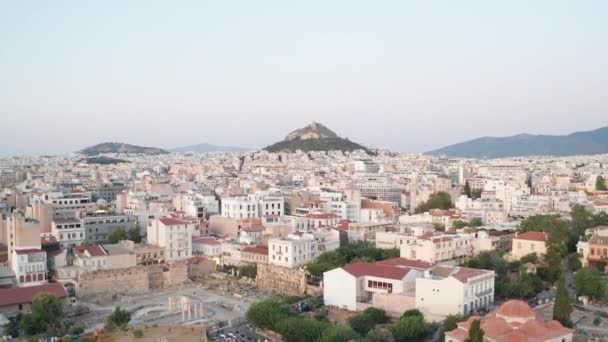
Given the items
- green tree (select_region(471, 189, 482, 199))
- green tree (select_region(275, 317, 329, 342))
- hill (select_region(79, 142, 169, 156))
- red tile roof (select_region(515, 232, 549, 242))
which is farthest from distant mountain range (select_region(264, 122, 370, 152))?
green tree (select_region(275, 317, 329, 342))

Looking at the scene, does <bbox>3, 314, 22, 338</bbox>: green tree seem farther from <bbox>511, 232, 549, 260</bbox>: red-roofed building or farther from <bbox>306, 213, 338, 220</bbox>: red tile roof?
<bbox>511, 232, 549, 260</bbox>: red-roofed building

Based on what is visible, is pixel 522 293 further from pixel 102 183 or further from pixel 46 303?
pixel 102 183

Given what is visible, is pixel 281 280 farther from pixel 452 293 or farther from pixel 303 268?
pixel 452 293

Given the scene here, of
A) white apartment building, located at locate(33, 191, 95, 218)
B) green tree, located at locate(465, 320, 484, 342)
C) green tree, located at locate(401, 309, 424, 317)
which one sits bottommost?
green tree, located at locate(401, 309, 424, 317)

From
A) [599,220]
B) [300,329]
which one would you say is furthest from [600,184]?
[300,329]

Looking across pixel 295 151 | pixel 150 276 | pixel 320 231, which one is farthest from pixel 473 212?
pixel 295 151

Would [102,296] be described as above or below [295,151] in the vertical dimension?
below
